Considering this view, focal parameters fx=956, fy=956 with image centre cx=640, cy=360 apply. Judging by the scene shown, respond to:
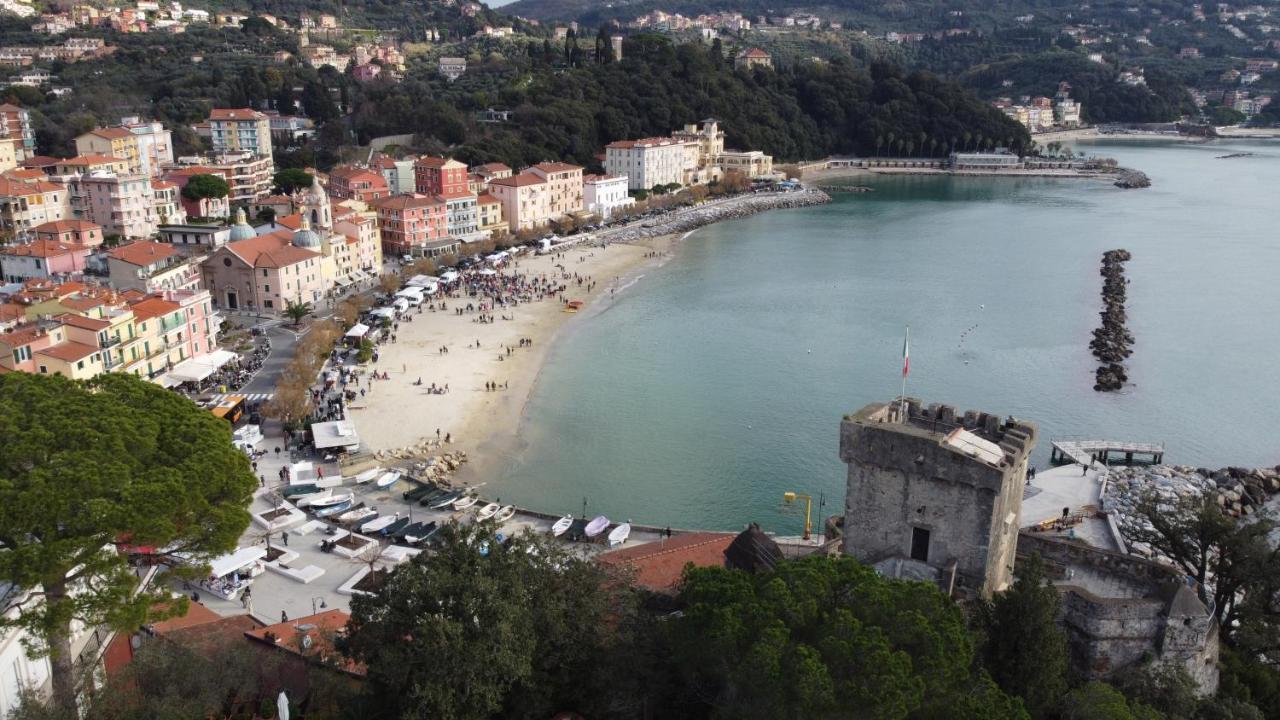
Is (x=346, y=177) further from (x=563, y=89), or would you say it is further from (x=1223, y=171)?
(x=1223, y=171)

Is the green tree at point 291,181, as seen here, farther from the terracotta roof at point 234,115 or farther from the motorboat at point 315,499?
the motorboat at point 315,499

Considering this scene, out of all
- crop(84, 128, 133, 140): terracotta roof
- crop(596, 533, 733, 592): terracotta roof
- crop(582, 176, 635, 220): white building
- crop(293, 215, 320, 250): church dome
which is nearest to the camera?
crop(596, 533, 733, 592): terracotta roof

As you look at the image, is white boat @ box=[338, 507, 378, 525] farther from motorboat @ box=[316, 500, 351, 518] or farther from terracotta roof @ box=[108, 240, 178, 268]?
terracotta roof @ box=[108, 240, 178, 268]

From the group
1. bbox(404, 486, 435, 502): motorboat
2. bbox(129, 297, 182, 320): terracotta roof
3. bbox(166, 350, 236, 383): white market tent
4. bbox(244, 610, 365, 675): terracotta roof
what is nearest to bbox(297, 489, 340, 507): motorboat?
bbox(404, 486, 435, 502): motorboat

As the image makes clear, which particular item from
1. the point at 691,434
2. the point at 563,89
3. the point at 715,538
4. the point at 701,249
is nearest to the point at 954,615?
the point at 715,538

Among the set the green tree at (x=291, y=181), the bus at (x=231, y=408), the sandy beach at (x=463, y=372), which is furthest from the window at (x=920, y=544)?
the green tree at (x=291, y=181)
